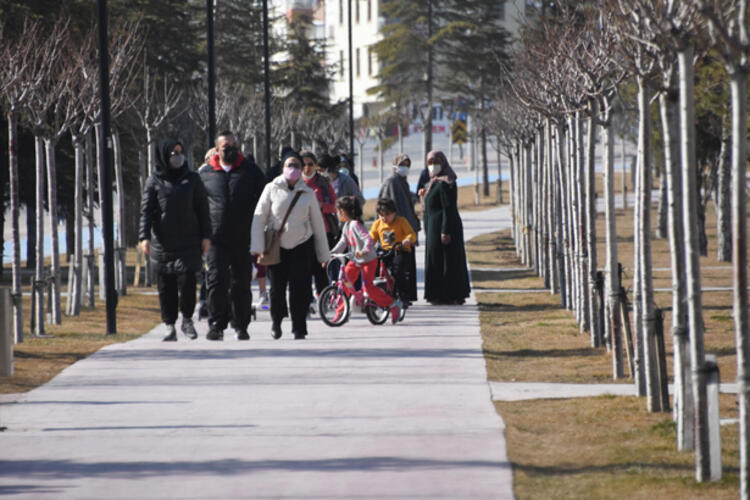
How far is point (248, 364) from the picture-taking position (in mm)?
→ 12297

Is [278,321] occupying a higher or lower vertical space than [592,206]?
lower

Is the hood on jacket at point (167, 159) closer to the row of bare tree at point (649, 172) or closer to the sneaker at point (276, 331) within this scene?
the sneaker at point (276, 331)

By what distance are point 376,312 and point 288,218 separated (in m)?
2.30

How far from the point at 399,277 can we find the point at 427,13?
56.5 metres

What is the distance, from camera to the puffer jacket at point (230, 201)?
1425cm

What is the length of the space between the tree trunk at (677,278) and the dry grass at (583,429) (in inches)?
6.7

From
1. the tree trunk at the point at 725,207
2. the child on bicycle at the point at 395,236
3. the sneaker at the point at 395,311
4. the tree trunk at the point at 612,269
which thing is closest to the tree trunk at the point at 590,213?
the tree trunk at the point at 612,269

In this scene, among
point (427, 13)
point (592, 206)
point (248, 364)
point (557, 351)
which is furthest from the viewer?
point (427, 13)

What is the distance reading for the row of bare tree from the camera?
6.78 metres

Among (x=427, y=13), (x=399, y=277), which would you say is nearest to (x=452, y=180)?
(x=399, y=277)

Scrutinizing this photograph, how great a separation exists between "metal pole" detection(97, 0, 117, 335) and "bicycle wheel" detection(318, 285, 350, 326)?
7.43 feet

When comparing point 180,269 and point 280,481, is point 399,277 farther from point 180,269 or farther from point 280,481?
point 280,481

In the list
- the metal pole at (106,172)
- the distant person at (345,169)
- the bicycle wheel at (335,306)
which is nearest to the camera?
the metal pole at (106,172)

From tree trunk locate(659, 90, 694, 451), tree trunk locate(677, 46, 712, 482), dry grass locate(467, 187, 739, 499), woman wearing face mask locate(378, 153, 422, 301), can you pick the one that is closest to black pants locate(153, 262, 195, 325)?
dry grass locate(467, 187, 739, 499)
